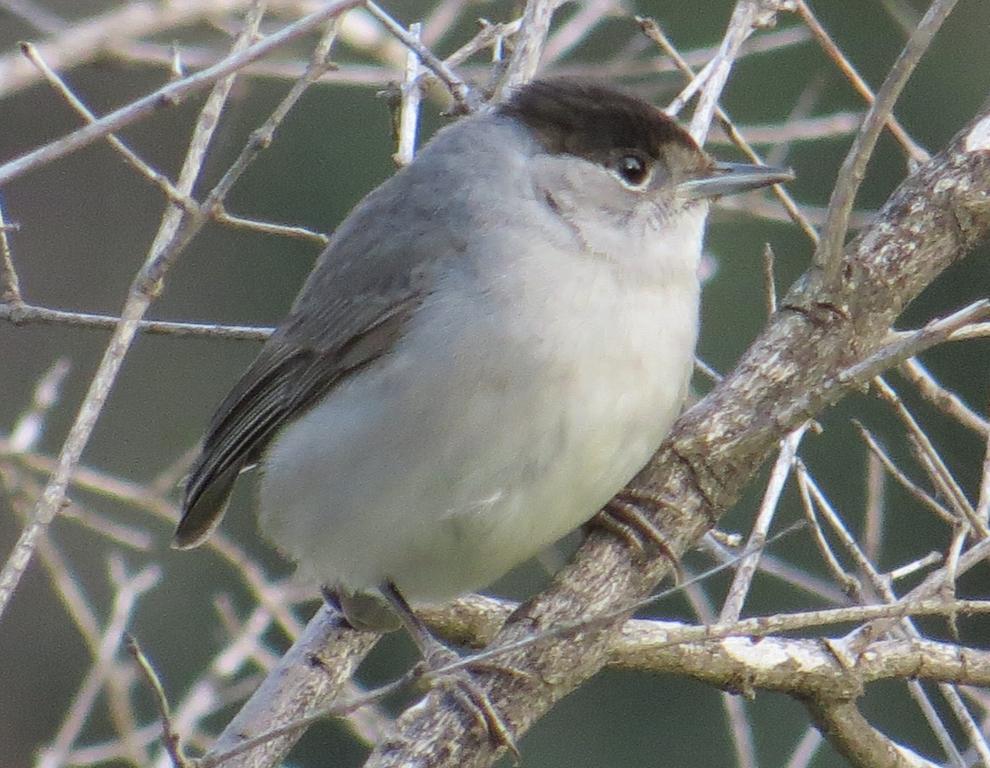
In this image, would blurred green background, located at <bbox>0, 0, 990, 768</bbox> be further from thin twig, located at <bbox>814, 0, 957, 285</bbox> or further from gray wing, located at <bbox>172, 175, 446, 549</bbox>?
thin twig, located at <bbox>814, 0, 957, 285</bbox>

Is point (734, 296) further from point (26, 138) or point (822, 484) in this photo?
point (26, 138)

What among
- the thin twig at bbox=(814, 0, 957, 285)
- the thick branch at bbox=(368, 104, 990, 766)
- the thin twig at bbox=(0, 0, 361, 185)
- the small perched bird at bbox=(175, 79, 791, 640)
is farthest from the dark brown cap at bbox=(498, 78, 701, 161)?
the thin twig at bbox=(0, 0, 361, 185)

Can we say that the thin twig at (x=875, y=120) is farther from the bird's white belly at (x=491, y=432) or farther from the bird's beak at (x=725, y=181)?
the bird's beak at (x=725, y=181)

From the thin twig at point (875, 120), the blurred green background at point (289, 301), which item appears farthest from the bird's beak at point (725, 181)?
the blurred green background at point (289, 301)

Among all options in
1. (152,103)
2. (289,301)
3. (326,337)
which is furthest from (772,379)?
(289,301)

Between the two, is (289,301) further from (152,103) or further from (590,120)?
(152,103)

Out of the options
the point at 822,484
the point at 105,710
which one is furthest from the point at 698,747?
the point at 105,710
